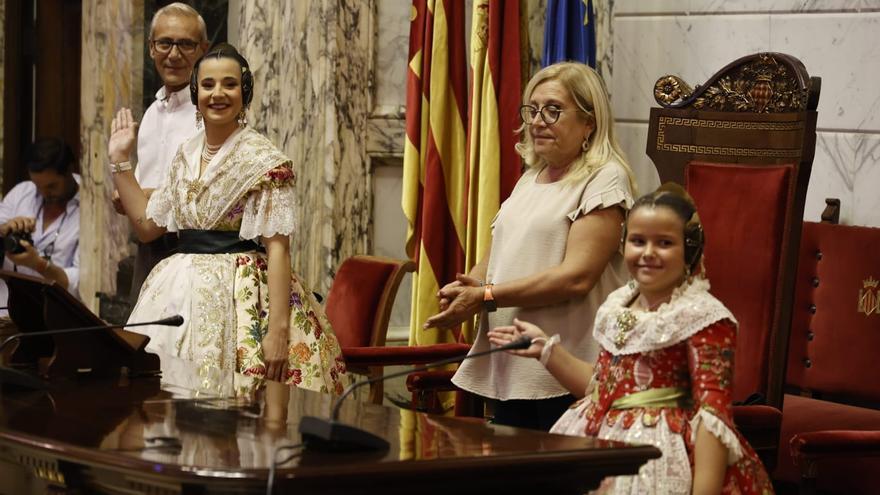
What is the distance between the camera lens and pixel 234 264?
12.2 ft

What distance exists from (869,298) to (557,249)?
3.68 ft

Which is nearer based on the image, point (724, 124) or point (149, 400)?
point (149, 400)

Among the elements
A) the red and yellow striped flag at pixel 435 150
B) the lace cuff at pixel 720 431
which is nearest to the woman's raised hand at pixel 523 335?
the lace cuff at pixel 720 431

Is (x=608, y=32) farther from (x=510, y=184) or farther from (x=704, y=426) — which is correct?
(x=704, y=426)

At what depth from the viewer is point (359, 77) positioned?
554 cm

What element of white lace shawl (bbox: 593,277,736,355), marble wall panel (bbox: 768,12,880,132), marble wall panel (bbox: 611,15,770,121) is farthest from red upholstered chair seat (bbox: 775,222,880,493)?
white lace shawl (bbox: 593,277,736,355)

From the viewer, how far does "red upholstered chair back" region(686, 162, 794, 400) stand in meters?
3.48

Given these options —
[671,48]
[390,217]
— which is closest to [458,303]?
[671,48]

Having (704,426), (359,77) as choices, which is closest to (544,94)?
(704,426)

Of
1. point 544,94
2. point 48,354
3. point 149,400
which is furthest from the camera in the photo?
point 544,94

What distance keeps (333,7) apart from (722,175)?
7.39 ft

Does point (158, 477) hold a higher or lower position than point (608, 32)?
lower

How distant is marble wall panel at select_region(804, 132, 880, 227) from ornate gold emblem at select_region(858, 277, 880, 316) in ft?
1.29

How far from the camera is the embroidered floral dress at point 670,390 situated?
8.32 feet
